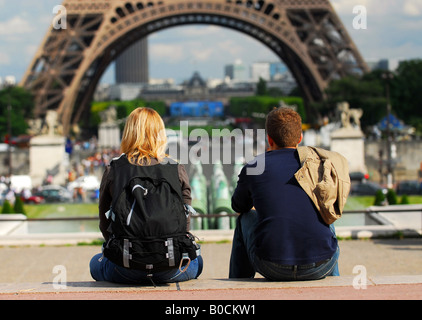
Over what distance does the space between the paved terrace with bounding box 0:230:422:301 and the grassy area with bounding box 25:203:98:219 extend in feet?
24.7

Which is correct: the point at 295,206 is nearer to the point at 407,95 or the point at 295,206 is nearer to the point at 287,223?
the point at 287,223

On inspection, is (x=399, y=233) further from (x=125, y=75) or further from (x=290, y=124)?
(x=125, y=75)

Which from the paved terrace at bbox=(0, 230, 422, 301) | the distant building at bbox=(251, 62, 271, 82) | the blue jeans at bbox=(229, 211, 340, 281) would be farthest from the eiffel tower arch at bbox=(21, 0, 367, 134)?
the distant building at bbox=(251, 62, 271, 82)

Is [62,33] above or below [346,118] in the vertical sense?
above

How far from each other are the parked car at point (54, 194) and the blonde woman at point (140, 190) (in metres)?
19.3

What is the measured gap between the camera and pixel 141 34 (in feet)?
160

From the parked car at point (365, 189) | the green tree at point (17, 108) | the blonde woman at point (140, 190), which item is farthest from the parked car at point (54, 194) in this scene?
the green tree at point (17, 108)

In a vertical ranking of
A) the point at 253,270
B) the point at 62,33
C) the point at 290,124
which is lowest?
the point at 253,270

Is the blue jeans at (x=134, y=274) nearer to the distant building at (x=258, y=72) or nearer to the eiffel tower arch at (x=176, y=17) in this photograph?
the eiffel tower arch at (x=176, y=17)

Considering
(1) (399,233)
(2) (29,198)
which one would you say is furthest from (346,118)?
(1) (399,233)
